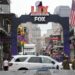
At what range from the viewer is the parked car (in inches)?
1197

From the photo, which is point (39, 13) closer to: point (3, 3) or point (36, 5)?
point (36, 5)

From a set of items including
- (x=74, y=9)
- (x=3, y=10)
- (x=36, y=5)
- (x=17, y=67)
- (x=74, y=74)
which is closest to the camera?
(x=74, y=9)

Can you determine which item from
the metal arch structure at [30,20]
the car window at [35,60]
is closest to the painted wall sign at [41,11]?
the metal arch structure at [30,20]

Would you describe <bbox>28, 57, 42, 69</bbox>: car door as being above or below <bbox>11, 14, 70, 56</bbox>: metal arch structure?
below

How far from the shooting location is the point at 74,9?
17.4m

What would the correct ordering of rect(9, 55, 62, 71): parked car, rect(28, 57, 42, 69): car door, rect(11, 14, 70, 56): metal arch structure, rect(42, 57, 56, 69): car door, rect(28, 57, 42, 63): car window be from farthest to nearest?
1. rect(11, 14, 70, 56): metal arch structure
2. rect(28, 57, 42, 63): car window
3. rect(42, 57, 56, 69): car door
4. rect(28, 57, 42, 69): car door
5. rect(9, 55, 62, 71): parked car

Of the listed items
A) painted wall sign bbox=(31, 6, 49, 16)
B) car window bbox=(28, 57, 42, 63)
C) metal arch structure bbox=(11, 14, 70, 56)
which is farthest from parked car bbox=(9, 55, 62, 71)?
painted wall sign bbox=(31, 6, 49, 16)

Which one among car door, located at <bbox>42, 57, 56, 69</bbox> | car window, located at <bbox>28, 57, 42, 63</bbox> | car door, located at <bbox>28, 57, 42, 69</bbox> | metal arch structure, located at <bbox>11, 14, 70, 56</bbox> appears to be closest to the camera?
car door, located at <bbox>28, 57, 42, 69</bbox>

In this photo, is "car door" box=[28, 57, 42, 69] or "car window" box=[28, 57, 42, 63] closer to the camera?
"car door" box=[28, 57, 42, 69]

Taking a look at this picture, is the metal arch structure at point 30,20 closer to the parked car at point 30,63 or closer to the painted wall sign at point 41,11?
the painted wall sign at point 41,11

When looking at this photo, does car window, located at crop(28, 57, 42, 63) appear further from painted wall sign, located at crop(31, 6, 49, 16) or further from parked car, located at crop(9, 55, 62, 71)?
painted wall sign, located at crop(31, 6, 49, 16)

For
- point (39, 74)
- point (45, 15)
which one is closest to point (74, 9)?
point (39, 74)

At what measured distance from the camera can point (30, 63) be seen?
3062 centimetres

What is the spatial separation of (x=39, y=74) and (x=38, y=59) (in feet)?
43.9
